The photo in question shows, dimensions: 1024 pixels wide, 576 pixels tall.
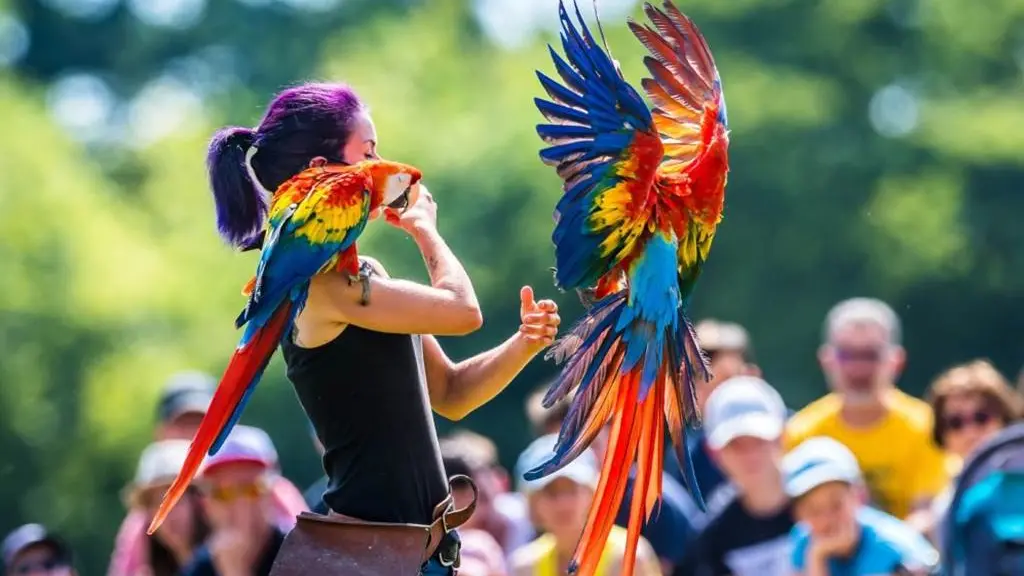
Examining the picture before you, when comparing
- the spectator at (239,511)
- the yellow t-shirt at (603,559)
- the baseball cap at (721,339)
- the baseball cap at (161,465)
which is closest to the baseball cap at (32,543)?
the baseball cap at (161,465)

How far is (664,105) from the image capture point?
11.4ft

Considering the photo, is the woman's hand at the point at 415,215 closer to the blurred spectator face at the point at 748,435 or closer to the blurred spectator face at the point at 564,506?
the blurred spectator face at the point at 564,506

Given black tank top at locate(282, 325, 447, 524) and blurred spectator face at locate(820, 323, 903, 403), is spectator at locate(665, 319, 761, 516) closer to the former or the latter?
blurred spectator face at locate(820, 323, 903, 403)

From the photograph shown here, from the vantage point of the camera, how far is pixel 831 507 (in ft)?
15.5

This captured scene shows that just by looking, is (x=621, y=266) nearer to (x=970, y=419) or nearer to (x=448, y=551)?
(x=448, y=551)

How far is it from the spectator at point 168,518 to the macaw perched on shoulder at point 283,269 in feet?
7.62

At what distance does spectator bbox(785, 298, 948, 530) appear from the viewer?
562 centimetres

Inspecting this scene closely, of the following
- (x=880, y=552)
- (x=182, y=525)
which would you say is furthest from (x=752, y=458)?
(x=182, y=525)

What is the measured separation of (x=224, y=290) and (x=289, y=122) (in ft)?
31.7

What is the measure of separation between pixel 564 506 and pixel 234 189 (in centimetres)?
217

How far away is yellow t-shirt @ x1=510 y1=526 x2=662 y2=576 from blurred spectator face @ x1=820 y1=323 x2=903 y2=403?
1057 mm

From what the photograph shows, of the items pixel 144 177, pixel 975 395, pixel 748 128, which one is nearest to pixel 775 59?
pixel 748 128

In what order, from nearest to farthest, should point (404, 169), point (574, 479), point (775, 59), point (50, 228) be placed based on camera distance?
point (404, 169) → point (574, 479) → point (50, 228) → point (775, 59)

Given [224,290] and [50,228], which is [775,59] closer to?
[224,290]
